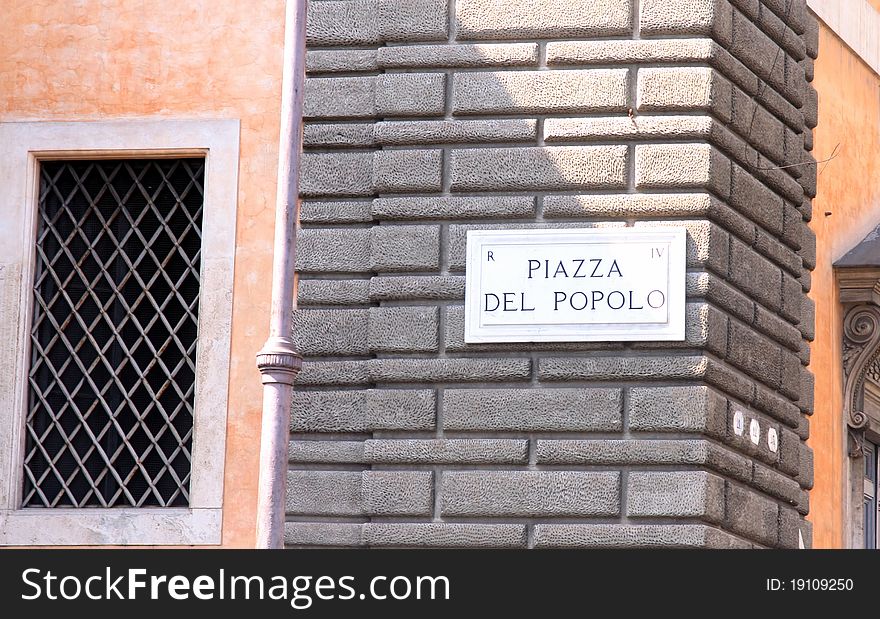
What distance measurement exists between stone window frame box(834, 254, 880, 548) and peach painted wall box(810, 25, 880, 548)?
3.1 inches

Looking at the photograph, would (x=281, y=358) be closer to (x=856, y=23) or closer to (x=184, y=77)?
(x=184, y=77)

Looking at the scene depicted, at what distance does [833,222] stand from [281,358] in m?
6.11

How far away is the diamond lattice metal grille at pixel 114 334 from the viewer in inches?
435

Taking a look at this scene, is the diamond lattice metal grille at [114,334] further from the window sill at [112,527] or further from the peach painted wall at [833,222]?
the peach painted wall at [833,222]

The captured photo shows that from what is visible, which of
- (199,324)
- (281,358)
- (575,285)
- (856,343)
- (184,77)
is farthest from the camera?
(856,343)

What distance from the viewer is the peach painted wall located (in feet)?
41.7

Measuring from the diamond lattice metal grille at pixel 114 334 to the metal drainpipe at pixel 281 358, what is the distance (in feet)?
9.63

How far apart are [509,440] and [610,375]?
1.97 ft

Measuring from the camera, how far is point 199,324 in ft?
36.4

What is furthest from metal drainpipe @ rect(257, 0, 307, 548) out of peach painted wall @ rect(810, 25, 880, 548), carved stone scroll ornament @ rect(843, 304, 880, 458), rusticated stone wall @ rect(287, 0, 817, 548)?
carved stone scroll ornament @ rect(843, 304, 880, 458)

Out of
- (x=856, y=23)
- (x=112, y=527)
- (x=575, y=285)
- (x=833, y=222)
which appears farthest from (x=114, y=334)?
(x=856, y=23)

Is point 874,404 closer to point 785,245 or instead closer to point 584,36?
point 785,245

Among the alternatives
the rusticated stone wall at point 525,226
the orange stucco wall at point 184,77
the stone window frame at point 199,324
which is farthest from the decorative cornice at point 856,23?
the stone window frame at point 199,324
